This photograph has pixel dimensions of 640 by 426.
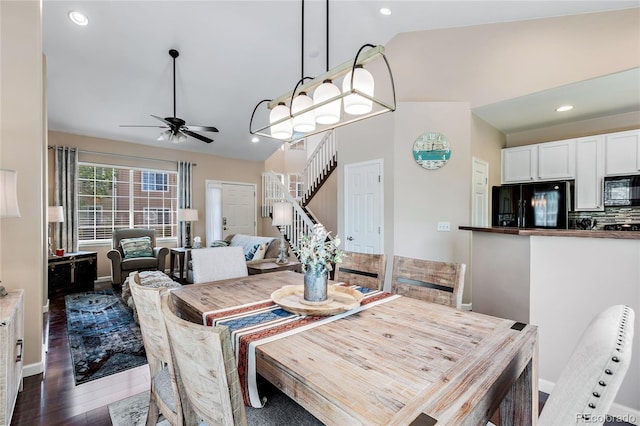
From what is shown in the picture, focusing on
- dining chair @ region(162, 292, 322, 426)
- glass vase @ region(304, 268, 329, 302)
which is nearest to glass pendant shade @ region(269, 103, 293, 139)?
glass vase @ region(304, 268, 329, 302)

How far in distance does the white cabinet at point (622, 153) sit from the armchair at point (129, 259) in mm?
7018

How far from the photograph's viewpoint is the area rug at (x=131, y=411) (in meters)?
1.85

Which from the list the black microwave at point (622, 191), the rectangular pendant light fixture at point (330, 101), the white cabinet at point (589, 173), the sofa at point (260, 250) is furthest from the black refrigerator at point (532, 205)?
the rectangular pendant light fixture at point (330, 101)

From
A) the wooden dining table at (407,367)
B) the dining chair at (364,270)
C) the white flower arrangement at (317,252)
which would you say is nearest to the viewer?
the wooden dining table at (407,367)

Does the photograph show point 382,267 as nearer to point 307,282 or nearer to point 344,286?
point 344,286

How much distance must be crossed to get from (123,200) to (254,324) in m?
6.02

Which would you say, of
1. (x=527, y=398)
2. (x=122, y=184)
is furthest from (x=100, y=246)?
(x=527, y=398)

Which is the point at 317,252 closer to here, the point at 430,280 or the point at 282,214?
the point at 430,280

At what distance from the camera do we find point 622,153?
3779mm

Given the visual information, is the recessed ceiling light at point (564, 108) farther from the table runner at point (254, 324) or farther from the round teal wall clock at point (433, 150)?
the table runner at point (254, 324)

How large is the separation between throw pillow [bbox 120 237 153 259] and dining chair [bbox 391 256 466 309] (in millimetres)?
5002

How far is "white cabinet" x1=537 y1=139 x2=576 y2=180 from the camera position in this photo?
165 inches

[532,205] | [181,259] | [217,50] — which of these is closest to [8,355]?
[217,50]

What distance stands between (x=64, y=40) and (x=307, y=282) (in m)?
4.35
